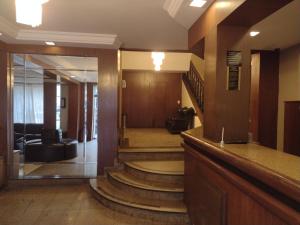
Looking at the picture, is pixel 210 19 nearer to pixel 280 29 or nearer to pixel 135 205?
pixel 280 29

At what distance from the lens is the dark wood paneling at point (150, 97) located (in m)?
9.73


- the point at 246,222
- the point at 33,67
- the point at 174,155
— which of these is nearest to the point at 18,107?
the point at 33,67

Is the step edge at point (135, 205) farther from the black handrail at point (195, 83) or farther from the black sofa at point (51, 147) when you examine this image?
the black handrail at point (195, 83)

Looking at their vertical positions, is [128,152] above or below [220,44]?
below

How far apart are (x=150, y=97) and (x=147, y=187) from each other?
6049 mm

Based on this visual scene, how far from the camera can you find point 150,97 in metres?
9.78

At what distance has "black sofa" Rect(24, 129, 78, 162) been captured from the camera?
18.7 ft

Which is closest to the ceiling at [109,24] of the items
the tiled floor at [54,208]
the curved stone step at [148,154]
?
the curved stone step at [148,154]

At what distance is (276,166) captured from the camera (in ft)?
4.87

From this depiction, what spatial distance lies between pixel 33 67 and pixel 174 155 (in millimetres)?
3384

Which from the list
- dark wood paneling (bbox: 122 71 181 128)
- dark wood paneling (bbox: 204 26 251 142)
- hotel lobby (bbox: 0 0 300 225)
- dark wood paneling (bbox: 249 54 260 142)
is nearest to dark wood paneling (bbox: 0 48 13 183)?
hotel lobby (bbox: 0 0 300 225)

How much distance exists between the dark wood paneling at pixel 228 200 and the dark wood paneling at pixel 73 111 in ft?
11.7

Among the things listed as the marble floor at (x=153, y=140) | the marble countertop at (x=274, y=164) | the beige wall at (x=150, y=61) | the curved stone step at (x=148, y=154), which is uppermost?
the beige wall at (x=150, y=61)

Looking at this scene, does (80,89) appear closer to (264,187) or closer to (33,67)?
(33,67)
